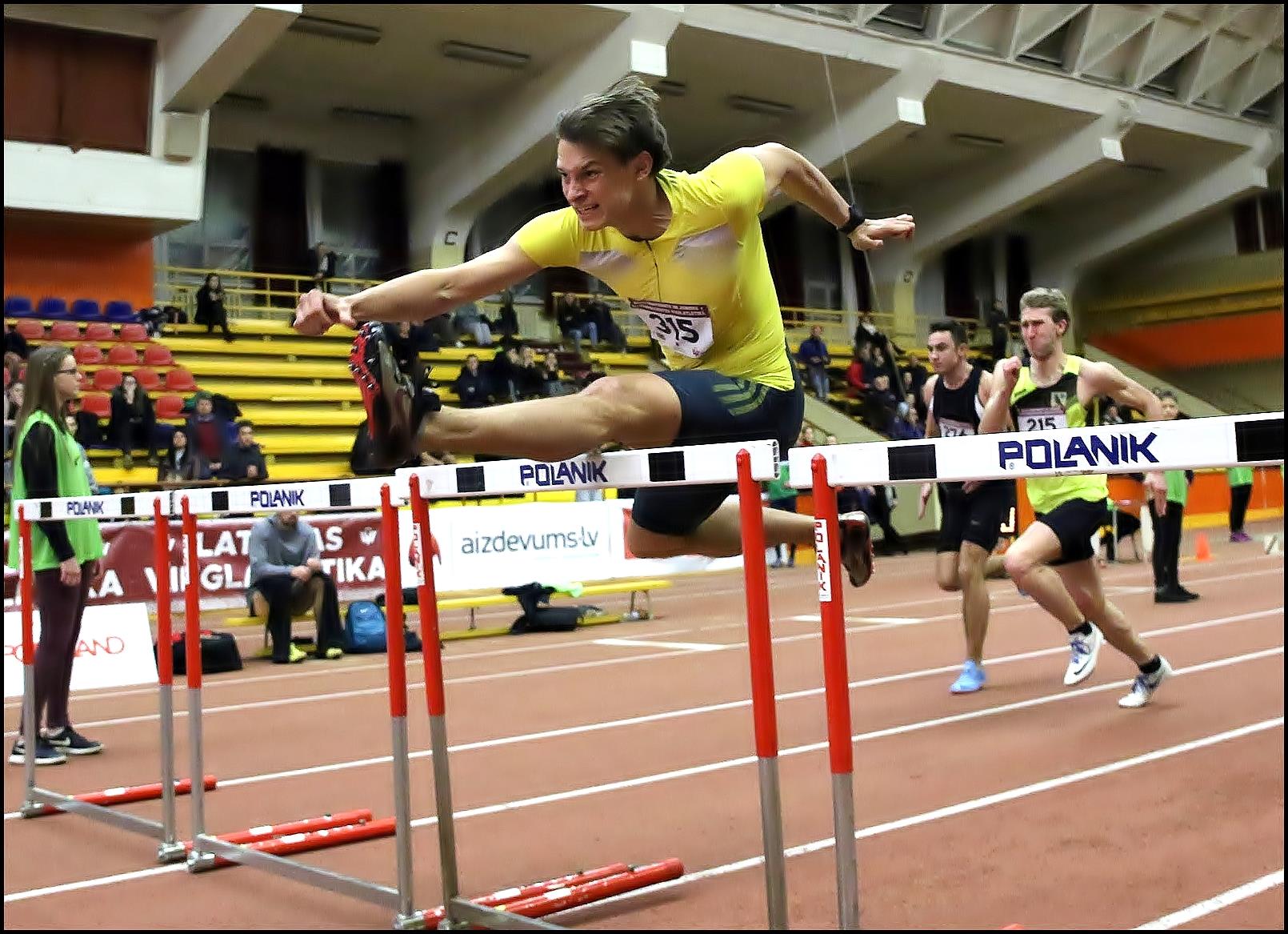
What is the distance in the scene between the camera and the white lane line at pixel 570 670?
749cm

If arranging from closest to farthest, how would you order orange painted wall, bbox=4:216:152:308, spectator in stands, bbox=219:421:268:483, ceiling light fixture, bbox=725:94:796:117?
spectator in stands, bbox=219:421:268:483 → orange painted wall, bbox=4:216:152:308 → ceiling light fixture, bbox=725:94:796:117

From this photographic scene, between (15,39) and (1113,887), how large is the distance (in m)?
16.9

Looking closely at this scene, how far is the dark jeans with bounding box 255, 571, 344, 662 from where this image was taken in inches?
372

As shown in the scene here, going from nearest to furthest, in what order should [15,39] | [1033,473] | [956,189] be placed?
[1033,473] → [15,39] → [956,189]

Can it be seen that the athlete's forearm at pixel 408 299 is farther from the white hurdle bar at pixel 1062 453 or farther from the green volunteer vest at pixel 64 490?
the green volunteer vest at pixel 64 490

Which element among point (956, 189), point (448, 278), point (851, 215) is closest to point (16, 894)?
point (448, 278)

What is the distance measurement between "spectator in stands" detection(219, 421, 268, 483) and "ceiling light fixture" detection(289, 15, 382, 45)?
7.17 meters

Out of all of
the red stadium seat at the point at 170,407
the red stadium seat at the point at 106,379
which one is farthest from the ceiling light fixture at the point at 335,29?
the red stadium seat at the point at 170,407

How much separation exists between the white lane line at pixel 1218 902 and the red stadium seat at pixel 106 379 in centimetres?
1397

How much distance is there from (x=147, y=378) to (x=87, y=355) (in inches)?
31.2

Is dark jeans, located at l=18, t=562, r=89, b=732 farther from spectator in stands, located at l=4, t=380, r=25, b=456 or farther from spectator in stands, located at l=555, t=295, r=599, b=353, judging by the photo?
spectator in stands, located at l=555, t=295, r=599, b=353

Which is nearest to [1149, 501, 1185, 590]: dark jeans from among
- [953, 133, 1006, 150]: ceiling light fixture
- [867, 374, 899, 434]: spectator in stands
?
[867, 374, 899, 434]: spectator in stands

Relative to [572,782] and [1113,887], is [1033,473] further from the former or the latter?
[572,782]

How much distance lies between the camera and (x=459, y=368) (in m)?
17.8
